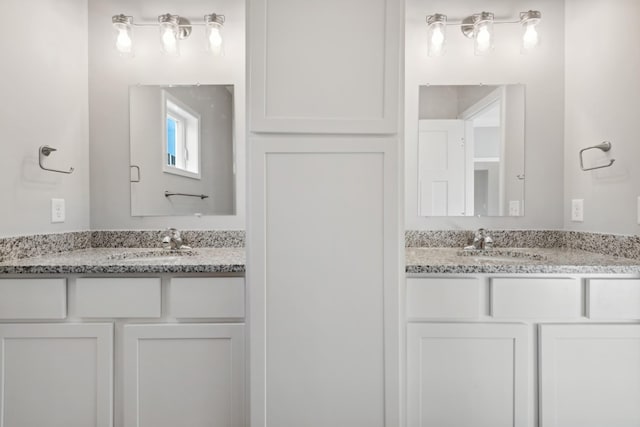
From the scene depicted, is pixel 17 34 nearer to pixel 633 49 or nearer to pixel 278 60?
pixel 278 60

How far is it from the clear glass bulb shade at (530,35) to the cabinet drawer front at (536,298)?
1258 millimetres

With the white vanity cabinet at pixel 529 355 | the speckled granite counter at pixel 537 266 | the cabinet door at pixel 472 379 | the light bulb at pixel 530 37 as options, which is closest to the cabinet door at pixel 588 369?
the white vanity cabinet at pixel 529 355

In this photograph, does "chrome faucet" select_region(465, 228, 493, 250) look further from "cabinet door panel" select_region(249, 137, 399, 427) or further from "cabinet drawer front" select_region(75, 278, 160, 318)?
"cabinet drawer front" select_region(75, 278, 160, 318)

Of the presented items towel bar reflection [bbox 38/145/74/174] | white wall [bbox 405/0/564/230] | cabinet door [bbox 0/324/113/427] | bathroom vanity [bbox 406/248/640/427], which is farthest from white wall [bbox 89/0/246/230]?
bathroom vanity [bbox 406/248/640/427]

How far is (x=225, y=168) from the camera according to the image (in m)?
2.06

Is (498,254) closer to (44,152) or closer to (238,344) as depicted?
(238,344)

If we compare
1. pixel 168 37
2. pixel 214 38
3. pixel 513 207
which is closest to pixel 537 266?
pixel 513 207

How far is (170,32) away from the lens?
2008mm

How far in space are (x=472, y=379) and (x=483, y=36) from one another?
65.9 inches

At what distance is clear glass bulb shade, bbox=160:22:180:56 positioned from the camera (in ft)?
6.57

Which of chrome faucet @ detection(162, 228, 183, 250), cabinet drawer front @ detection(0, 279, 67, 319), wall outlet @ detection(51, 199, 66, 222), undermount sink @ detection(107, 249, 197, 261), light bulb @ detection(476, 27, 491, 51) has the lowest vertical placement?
cabinet drawer front @ detection(0, 279, 67, 319)

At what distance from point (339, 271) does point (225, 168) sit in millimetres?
1023

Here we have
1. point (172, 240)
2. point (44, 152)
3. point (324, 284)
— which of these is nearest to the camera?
point (324, 284)

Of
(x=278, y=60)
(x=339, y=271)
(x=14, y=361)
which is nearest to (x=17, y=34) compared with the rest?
(x=278, y=60)
